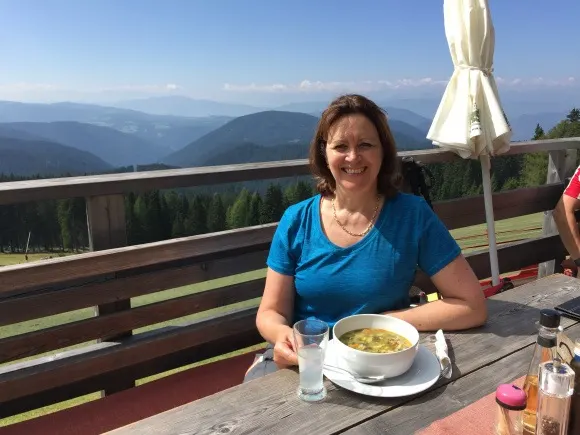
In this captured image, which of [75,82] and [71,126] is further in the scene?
[75,82]

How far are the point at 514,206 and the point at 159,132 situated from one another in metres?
73.8

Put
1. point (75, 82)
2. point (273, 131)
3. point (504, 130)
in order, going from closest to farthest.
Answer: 1. point (504, 130)
2. point (273, 131)
3. point (75, 82)

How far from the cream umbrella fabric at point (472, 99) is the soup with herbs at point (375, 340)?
1.97 m

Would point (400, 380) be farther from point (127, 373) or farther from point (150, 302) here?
point (150, 302)

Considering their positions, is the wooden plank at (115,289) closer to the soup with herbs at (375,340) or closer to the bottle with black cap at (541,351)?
the soup with herbs at (375,340)

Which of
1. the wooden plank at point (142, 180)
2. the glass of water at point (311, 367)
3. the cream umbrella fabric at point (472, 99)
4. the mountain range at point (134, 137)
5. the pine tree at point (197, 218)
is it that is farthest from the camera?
the mountain range at point (134, 137)

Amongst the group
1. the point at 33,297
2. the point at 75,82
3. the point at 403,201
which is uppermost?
the point at 75,82

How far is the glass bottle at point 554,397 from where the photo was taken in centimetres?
81

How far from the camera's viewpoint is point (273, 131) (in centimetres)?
3841

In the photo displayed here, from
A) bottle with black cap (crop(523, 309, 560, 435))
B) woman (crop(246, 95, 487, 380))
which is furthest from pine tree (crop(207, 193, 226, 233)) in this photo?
bottle with black cap (crop(523, 309, 560, 435))

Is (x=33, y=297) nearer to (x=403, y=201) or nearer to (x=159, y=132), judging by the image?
(x=403, y=201)

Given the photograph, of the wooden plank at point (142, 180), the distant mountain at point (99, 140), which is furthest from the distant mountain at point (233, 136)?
the wooden plank at point (142, 180)

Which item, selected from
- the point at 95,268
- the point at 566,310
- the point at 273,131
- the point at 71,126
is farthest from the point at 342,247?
the point at 71,126

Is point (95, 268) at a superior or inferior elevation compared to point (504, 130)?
inferior
